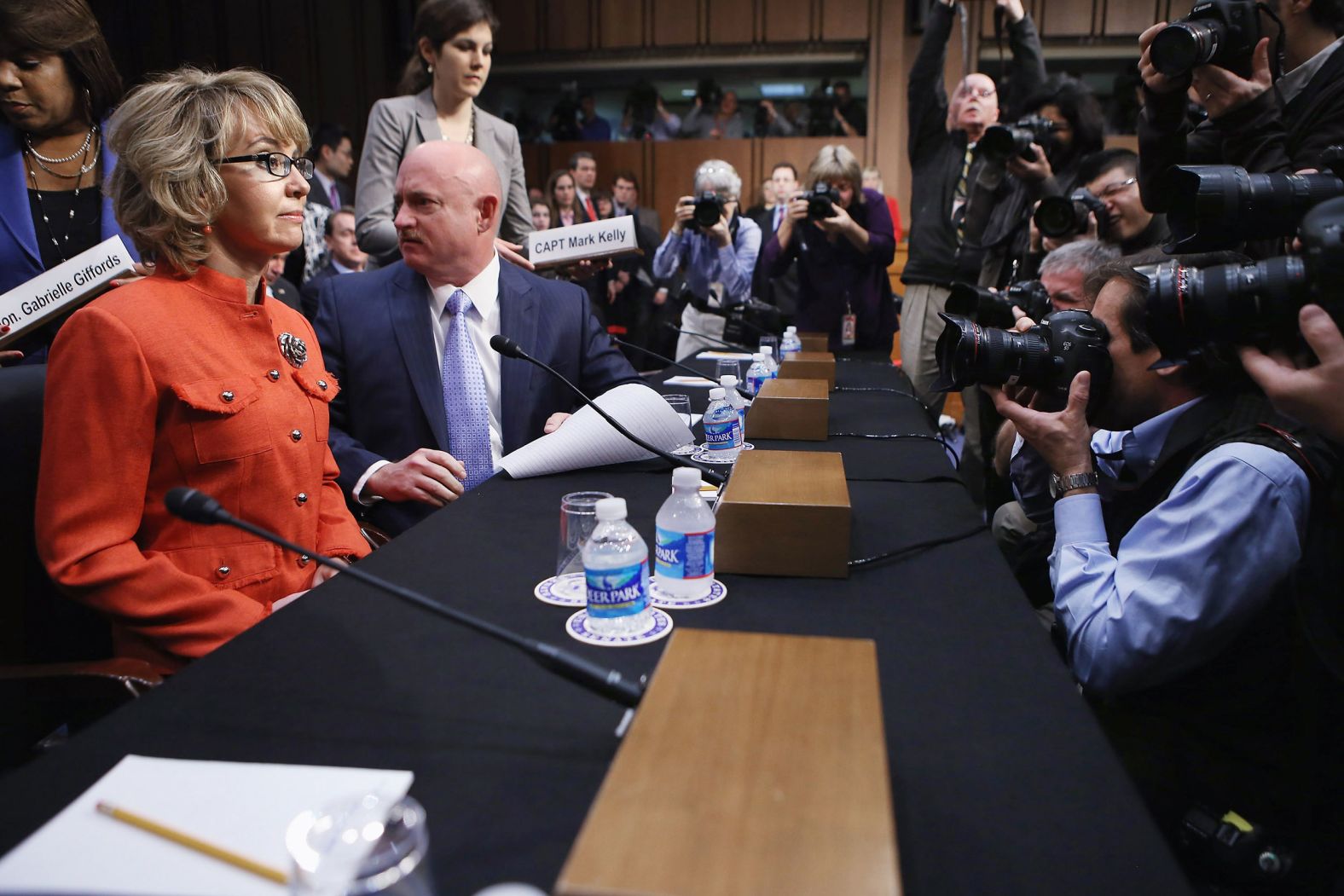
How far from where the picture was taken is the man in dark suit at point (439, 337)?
1.73 metres

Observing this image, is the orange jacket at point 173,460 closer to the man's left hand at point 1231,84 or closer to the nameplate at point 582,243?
the nameplate at point 582,243

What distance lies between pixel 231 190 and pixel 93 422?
0.39m

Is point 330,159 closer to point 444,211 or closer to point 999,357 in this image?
point 444,211

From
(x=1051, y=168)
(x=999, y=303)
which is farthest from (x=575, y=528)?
(x=1051, y=168)

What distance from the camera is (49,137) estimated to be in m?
1.80

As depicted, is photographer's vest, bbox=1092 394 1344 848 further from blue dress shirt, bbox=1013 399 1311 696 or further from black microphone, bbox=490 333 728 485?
black microphone, bbox=490 333 728 485

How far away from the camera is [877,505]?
1.37 metres

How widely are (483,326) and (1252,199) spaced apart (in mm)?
1279

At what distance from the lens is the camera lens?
131cm

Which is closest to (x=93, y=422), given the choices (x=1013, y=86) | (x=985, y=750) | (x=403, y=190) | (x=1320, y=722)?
(x=403, y=190)

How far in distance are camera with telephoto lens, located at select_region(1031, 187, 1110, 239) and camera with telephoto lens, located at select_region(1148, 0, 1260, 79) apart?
68cm

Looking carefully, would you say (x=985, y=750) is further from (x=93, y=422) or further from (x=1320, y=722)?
(x=93, y=422)

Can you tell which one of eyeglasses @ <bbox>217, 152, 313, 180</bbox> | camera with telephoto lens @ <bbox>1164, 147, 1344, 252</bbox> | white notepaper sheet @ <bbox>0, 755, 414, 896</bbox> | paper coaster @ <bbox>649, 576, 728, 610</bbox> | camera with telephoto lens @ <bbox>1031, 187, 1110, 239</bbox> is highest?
eyeglasses @ <bbox>217, 152, 313, 180</bbox>

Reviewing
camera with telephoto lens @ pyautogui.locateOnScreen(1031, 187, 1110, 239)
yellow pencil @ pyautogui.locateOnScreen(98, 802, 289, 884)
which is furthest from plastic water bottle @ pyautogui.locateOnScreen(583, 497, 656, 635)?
camera with telephoto lens @ pyautogui.locateOnScreen(1031, 187, 1110, 239)
